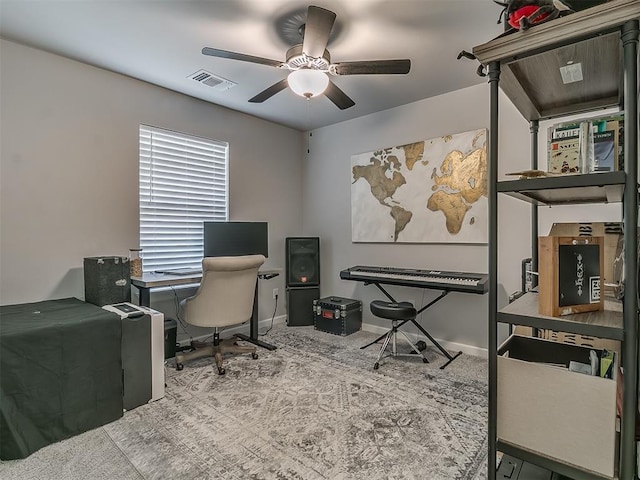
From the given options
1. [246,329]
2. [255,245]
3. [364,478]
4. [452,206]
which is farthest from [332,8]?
[246,329]

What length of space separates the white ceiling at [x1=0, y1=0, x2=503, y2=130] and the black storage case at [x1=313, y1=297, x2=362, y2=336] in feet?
7.53

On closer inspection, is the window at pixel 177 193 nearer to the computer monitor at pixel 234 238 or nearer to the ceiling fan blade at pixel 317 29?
the computer monitor at pixel 234 238

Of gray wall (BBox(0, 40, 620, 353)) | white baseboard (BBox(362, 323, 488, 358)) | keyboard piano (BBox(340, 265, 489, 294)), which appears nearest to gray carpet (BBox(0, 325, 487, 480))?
white baseboard (BBox(362, 323, 488, 358))

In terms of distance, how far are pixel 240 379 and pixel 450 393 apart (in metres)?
1.58

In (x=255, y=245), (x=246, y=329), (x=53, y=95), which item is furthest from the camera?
(x=246, y=329)

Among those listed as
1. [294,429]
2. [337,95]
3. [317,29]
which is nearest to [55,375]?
[294,429]

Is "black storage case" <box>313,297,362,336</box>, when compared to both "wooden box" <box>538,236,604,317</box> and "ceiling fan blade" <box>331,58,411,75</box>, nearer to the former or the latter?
"ceiling fan blade" <box>331,58,411,75</box>

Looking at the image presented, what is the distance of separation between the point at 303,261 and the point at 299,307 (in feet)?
1.85

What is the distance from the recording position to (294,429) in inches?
81.2

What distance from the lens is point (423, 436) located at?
198 centimetres

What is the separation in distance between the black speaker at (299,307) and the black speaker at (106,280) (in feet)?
6.33

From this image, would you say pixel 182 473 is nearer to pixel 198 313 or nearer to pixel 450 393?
pixel 198 313

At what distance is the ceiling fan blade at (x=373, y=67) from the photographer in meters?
2.21

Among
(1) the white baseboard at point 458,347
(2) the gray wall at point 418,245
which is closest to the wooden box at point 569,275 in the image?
(2) the gray wall at point 418,245
